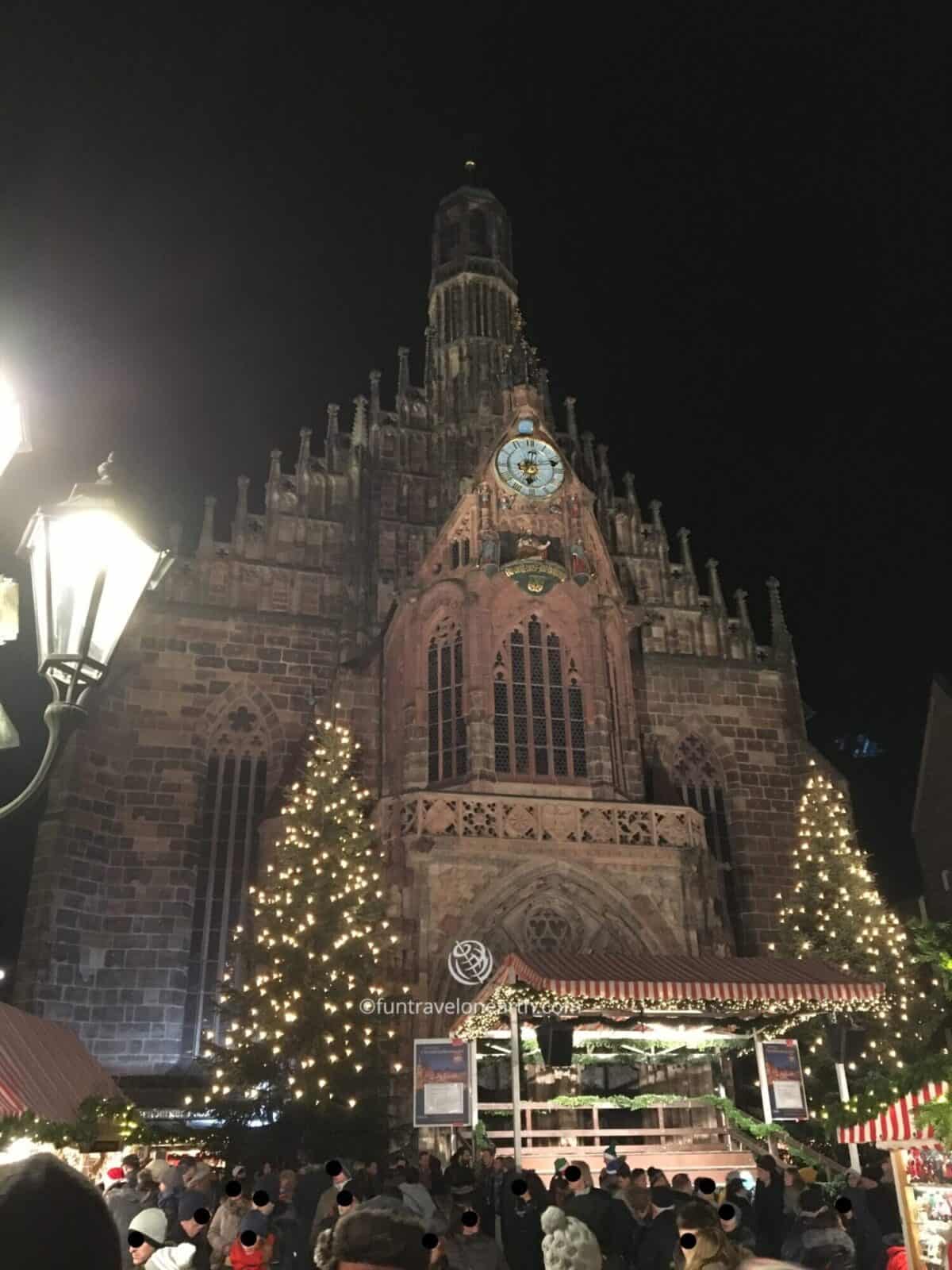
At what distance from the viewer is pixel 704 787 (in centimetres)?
2847

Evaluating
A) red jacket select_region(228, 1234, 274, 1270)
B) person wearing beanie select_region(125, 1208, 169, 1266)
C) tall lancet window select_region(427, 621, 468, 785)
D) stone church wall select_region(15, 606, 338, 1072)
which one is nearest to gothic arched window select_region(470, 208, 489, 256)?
stone church wall select_region(15, 606, 338, 1072)

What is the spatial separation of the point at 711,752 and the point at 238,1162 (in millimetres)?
16654

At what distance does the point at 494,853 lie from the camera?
21781 mm

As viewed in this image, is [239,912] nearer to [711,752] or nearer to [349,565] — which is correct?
[349,565]

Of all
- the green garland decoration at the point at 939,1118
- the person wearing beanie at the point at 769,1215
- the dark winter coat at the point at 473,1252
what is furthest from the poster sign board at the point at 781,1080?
the green garland decoration at the point at 939,1118

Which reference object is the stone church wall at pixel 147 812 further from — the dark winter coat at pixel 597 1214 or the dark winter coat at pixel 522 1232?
the dark winter coat at pixel 597 1214

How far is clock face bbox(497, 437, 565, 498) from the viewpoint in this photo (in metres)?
26.9

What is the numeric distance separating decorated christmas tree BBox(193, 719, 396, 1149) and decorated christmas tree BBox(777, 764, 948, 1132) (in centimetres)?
904

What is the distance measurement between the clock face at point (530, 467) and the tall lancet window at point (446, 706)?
4.45 m

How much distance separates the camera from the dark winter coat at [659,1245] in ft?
28.8

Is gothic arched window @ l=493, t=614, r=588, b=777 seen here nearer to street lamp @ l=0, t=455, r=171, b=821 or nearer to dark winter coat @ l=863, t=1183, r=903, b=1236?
dark winter coat @ l=863, t=1183, r=903, b=1236

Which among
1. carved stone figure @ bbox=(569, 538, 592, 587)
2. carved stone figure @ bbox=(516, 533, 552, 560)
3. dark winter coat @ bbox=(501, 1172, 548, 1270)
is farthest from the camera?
carved stone figure @ bbox=(569, 538, 592, 587)

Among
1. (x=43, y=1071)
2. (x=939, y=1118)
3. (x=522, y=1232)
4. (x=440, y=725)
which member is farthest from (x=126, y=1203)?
(x=440, y=725)

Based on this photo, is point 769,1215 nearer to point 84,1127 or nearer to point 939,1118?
point 939,1118
